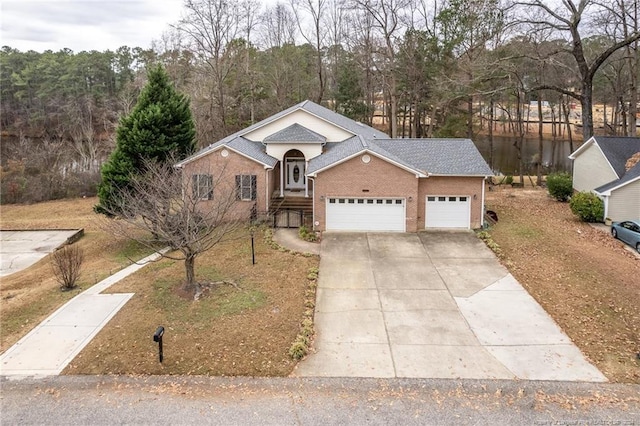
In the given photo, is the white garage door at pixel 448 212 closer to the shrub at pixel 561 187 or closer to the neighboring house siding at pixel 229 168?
the neighboring house siding at pixel 229 168

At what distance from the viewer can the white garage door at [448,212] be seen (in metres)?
22.1

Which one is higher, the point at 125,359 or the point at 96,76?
the point at 96,76

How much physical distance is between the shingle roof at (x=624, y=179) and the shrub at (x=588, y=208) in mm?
555

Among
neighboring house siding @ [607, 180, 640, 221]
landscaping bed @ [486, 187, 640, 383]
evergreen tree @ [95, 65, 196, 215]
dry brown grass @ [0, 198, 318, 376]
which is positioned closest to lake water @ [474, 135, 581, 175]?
neighboring house siding @ [607, 180, 640, 221]

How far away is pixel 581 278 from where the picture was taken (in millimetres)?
16031

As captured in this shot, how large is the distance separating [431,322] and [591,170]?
19.0 m

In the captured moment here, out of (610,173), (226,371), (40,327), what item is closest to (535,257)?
(610,173)

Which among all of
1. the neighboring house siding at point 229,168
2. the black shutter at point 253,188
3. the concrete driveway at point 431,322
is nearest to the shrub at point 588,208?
the concrete driveway at point 431,322

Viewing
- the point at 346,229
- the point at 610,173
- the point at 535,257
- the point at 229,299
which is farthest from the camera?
the point at 610,173

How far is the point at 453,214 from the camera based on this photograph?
22203 millimetres

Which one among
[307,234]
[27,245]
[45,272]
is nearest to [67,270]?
[45,272]

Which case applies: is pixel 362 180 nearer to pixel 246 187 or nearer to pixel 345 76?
pixel 246 187

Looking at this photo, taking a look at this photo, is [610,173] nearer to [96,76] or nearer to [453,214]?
[453,214]

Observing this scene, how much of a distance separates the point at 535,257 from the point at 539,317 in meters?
5.26
